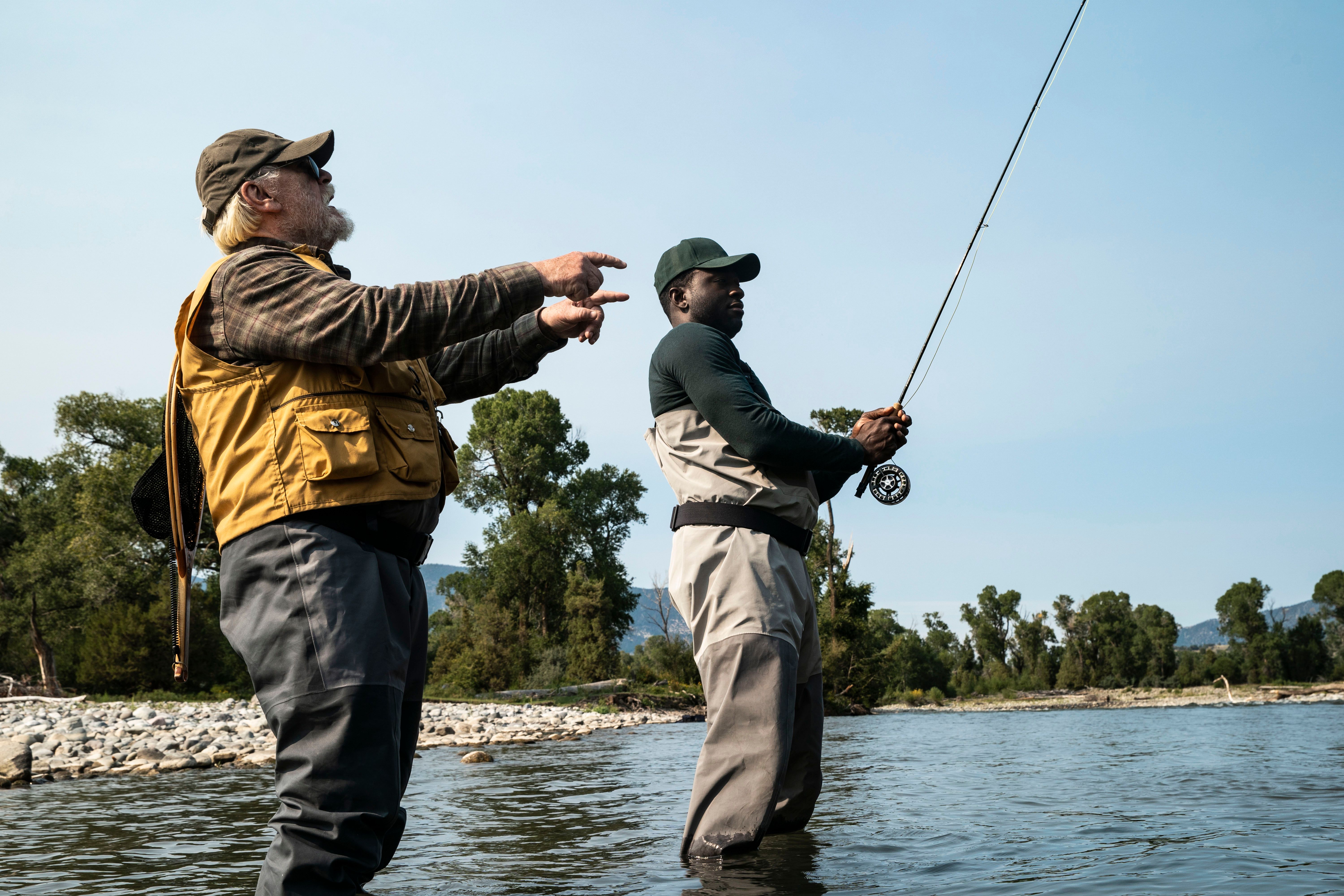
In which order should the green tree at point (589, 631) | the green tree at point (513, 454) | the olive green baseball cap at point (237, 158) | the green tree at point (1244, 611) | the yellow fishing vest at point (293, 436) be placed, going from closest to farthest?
the yellow fishing vest at point (293, 436)
the olive green baseball cap at point (237, 158)
the green tree at point (589, 631)
the green tree at point (513, 454)
the green tree at point (1244, 611)

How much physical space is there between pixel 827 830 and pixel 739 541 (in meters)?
Result: 1.29

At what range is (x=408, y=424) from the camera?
2.16m

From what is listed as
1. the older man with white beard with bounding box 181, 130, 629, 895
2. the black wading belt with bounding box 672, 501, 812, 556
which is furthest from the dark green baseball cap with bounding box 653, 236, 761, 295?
the older man with white beard with bounding box 181, 130, 629, 895

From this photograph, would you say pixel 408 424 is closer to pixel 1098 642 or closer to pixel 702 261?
pixel 702 261

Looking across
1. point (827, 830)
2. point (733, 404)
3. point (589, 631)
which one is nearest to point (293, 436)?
point (733, 404)

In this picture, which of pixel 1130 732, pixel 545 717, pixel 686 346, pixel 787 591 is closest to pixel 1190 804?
pixel 787 591

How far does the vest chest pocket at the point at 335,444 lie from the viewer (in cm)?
197

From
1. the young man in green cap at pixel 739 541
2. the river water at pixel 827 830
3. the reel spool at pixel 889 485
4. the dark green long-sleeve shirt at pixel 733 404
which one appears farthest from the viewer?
the reel spool at pixel 889 485

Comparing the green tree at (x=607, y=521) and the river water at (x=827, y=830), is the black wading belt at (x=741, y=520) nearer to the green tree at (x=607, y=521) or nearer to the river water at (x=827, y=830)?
the river water at (x=827, y=830)

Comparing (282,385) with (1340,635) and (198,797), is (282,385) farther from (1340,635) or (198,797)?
(1340,635)

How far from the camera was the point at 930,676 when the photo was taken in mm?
49500

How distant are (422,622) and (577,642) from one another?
31891 mm

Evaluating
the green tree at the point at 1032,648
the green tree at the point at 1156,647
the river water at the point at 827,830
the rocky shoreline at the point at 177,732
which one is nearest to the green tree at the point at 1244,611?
the green tree at the point at 1156,647

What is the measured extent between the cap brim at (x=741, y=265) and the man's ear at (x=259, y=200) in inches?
61.3
